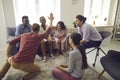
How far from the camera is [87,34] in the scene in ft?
8.91

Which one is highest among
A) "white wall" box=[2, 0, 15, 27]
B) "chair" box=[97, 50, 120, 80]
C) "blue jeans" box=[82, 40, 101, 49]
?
"white wall" box=[2, 0, 15, 27]

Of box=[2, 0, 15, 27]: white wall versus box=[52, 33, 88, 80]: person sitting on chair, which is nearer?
box=[52, 33, 88, 80]: person sitting on chair

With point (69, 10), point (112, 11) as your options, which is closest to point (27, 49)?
point (69, 10)

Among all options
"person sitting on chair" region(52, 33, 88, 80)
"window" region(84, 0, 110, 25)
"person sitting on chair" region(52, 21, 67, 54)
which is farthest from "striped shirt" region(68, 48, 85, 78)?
"window" region(84, 0, 110, 25)

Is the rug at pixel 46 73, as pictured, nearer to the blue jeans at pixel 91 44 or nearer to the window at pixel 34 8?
the blue jeans at pixel 91 44

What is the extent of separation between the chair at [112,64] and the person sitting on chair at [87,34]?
21.9 inches

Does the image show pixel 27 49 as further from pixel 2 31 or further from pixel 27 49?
pixel 2 31

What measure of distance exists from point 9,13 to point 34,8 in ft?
2.32

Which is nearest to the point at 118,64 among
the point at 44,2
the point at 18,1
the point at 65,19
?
→ the point at 65,19

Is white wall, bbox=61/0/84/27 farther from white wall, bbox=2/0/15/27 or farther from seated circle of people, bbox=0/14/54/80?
seated circle of people, bbox=0/14/54/80

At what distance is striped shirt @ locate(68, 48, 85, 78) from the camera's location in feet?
6.25

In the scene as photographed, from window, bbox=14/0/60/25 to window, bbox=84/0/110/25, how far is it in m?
1.05

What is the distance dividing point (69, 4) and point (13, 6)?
1.58 metres

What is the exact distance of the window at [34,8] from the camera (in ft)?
12.7
